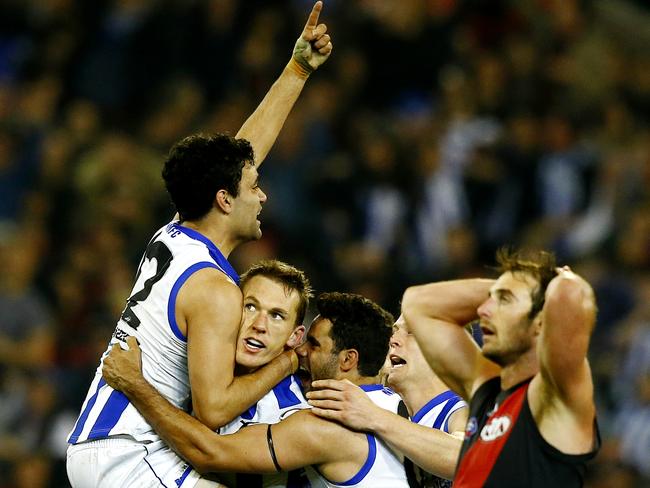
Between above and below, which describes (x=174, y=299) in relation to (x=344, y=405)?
above

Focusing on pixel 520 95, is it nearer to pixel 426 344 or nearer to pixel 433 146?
pixel 433 146

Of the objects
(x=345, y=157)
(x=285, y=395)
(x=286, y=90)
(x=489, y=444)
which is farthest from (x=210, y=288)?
(x=345, y=157)

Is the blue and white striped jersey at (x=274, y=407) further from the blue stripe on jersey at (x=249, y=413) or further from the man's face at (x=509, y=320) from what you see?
the man's face at (x=509, y=320)

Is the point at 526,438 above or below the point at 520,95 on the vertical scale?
below

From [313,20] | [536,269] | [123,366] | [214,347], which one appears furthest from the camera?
[313,20]

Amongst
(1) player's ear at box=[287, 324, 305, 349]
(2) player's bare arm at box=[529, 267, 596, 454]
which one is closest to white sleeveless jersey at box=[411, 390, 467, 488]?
(1) player's ear at box=[287, 324, 305, 349]

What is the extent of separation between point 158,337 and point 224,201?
645mm

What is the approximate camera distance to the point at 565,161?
10.7m

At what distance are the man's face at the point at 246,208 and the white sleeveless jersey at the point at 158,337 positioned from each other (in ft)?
0.54

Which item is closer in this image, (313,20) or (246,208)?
(246,208)

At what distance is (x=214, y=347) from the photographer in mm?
4867

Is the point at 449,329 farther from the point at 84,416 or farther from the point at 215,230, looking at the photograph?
the point at 84,416

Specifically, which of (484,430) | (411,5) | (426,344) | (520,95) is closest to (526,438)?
(484,430)

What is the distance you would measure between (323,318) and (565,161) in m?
5.77
